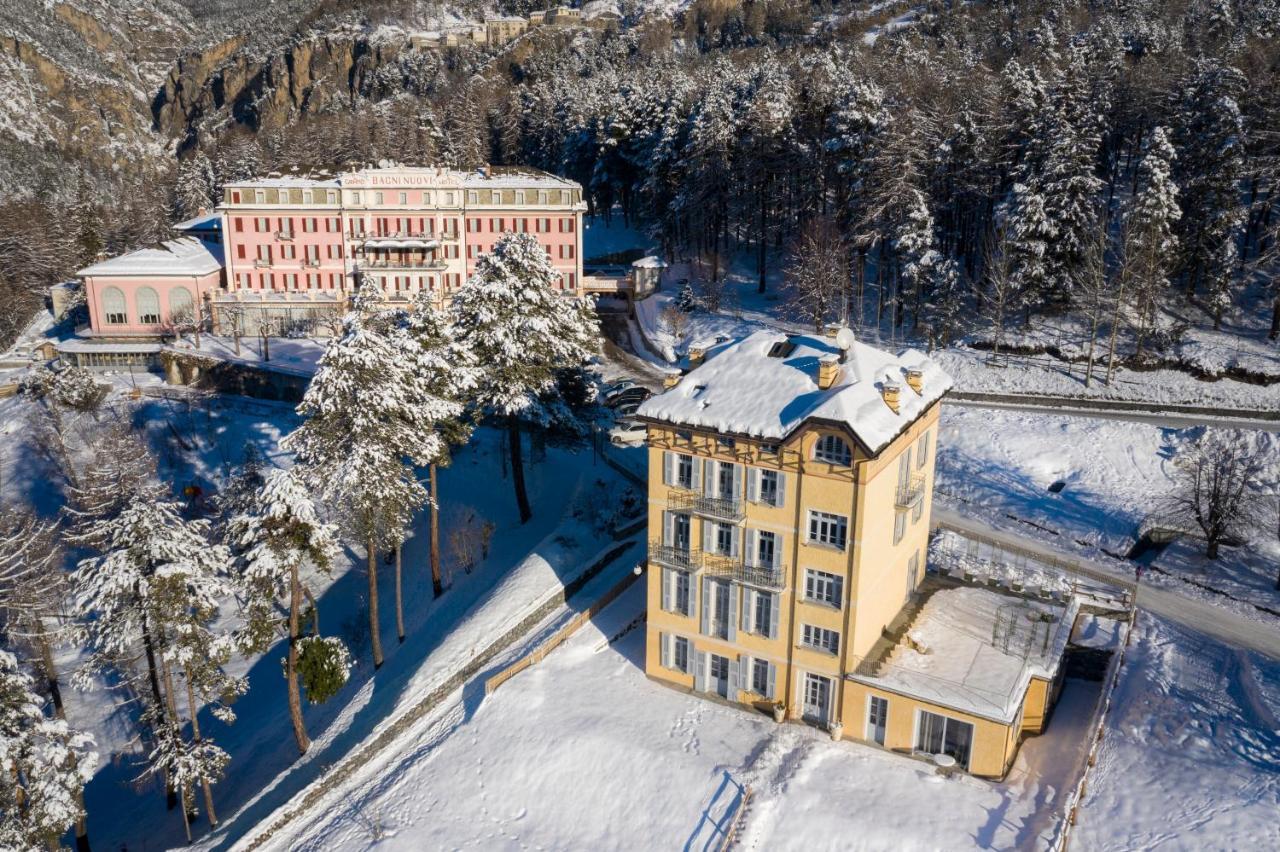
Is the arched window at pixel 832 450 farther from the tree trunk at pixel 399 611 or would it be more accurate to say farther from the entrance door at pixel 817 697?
the tree trunk at pixel 399 611

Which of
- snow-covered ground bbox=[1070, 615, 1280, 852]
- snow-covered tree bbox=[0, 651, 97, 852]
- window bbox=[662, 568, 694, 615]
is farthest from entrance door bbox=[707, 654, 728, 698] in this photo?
snow-covered tree bbox=[0, 651, 97, 852]

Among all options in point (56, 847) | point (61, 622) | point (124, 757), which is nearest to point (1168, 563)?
point (56, 847)

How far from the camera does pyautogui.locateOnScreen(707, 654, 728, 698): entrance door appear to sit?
28188 millimetres

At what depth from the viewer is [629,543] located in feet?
123

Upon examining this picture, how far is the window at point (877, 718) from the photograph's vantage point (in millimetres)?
25422

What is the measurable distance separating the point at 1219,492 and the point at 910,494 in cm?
1460

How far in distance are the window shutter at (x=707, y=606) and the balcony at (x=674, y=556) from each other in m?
0.61

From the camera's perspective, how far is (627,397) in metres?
50.4

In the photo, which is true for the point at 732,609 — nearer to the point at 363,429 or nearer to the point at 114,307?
the point at 363,429

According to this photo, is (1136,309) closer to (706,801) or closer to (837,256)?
(837,256)

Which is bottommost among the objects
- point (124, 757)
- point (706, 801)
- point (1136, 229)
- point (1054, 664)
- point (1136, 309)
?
point (124, 757)

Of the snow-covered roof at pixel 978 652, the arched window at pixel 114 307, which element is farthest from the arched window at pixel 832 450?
the arched window at pixel 114 307

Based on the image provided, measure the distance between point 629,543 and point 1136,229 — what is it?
31825mm

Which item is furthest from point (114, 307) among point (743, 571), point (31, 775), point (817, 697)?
point (817, 697)
